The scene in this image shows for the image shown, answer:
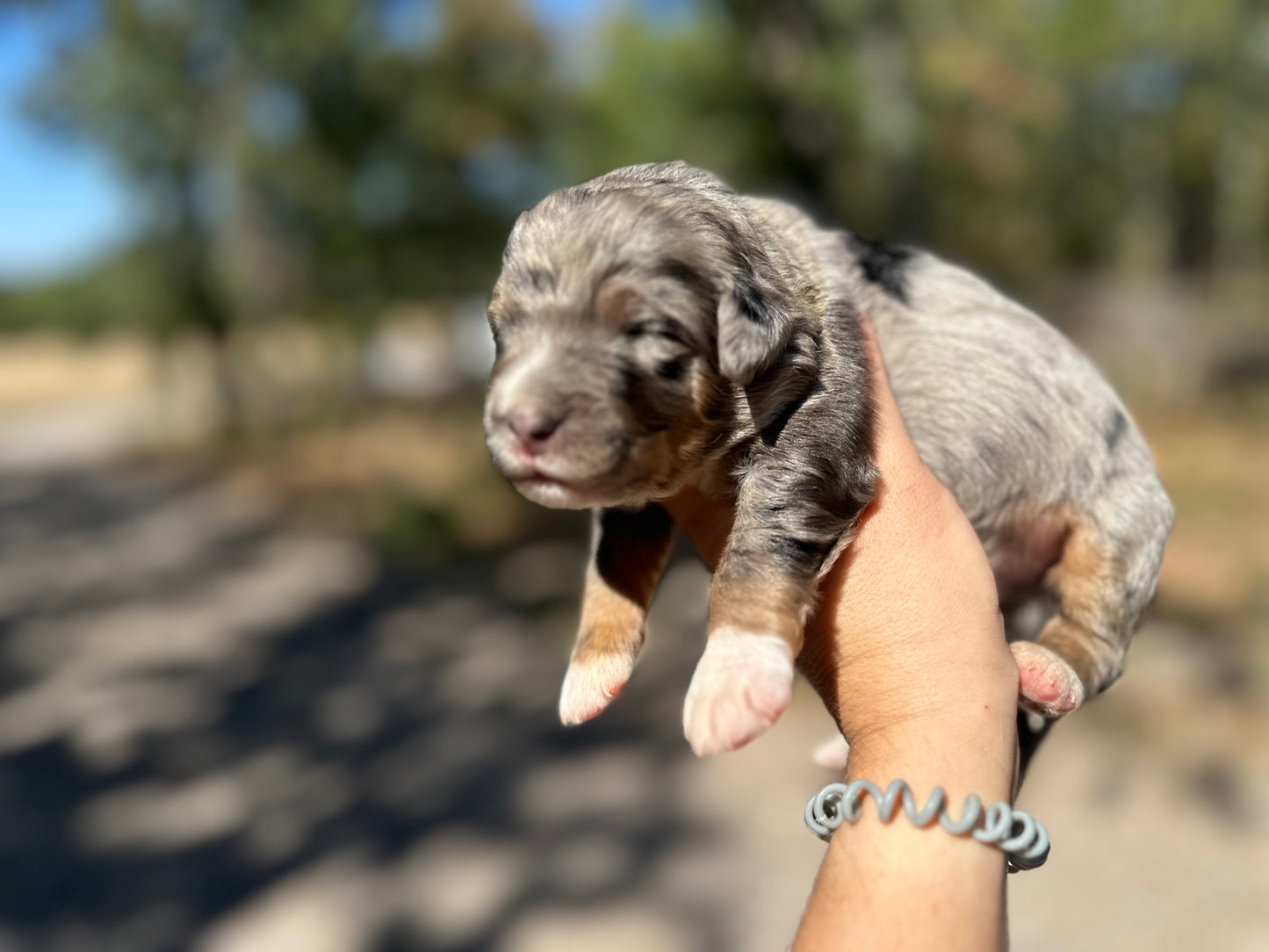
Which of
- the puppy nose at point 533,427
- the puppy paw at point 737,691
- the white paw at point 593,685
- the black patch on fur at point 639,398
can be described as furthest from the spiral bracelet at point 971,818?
the puppy nose at point 533,427

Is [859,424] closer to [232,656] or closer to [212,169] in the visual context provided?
[232,656]

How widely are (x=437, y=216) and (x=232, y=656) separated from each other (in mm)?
8613

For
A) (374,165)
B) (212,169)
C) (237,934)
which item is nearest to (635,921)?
(237,934)

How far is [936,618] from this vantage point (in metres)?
2.36

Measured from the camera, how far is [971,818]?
2.06 meters

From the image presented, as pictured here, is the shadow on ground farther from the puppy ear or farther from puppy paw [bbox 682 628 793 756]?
the puppy ear

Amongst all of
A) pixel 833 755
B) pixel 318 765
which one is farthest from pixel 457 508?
pixel 833 755

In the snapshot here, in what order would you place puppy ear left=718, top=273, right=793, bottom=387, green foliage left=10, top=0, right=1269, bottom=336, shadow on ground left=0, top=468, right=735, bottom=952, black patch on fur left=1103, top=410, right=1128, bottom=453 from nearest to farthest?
puppy ear left=718, top=273, right=793, bottom=387 < black patch on fur left=1103, top=410, right=1128, bottom=453 < shadow on ground left=0, top=468, right=735, bottom=952 < green foliage left=10, top=0, right=1269, bottom=336

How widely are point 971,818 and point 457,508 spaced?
45.9ft

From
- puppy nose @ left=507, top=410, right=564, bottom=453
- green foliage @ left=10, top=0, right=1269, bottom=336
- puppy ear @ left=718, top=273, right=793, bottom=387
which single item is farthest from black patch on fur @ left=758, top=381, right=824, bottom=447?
green foliage @ left=10, top=0, right=1269, bottom=336

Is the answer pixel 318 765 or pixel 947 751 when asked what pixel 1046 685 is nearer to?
pixel 947 751

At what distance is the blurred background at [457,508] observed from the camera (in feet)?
24.1

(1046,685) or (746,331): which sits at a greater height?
(746,331)

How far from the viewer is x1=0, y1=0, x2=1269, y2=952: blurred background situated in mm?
7332
